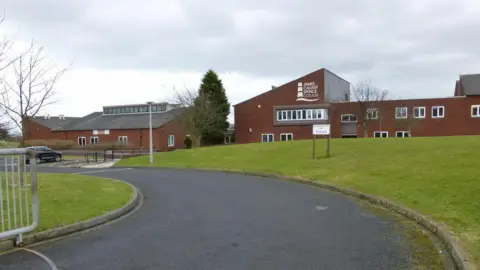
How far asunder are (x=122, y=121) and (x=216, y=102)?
48.4 feet

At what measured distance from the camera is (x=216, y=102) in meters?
62.5

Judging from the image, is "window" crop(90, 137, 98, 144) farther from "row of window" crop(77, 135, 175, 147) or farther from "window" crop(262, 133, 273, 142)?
"window" crop(262, 133, 273, 142)

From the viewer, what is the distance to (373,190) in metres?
12.7

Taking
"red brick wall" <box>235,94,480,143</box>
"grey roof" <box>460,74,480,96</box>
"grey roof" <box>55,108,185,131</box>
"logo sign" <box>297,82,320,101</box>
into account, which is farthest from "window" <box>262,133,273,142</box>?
"grey roof" <box>460,74,480,96</box>

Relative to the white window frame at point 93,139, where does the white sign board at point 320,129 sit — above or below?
above

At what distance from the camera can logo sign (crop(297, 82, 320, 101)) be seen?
191 ft

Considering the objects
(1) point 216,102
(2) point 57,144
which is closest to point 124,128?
(2) point 57,144

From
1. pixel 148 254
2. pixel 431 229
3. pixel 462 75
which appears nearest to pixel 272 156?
pixel 431 229

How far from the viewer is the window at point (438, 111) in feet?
169

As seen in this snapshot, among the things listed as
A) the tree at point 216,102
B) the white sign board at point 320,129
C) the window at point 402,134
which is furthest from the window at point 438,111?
the white sign board at point 320,129

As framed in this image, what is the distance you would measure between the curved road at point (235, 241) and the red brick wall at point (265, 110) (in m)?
48.2

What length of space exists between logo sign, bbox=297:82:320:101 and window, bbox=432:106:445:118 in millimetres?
14711

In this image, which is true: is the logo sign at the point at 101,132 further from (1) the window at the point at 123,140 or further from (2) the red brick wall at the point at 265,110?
(2) the red brick wall at the point at 265,110

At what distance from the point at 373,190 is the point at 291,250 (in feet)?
23.7
